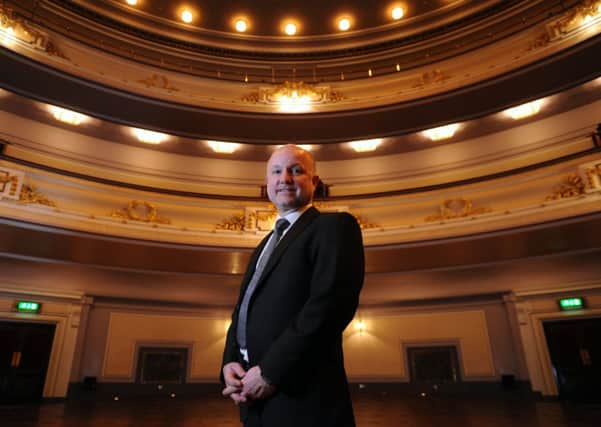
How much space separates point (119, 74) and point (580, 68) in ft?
35.4

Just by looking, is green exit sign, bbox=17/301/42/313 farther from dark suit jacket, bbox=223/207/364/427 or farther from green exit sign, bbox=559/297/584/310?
green exit sign, bbox=559/297/584/310

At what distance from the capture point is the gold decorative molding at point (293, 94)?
1069 cm

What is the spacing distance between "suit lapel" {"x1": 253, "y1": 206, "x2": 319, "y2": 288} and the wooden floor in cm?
408

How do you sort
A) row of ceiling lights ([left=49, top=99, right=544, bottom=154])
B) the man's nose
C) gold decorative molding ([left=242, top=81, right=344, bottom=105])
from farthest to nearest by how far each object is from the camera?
gold decorative molding ([left=242, top=81, right=344, bottom=105])
row of ceiling lights ([left=49, top=99, right=544, bottom=154])
the man's nose

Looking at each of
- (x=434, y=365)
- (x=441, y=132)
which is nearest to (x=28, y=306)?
(x=434, y=365)

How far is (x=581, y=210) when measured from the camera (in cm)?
680

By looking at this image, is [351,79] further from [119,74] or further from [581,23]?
[119,74]

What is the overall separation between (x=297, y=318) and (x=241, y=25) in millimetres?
12205

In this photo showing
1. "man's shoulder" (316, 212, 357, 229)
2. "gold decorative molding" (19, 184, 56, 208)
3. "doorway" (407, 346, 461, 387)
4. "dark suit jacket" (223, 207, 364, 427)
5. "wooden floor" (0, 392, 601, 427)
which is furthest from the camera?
"doorway" (407, 346, 461, 387)

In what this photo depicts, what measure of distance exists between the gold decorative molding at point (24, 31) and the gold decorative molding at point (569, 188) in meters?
11.0

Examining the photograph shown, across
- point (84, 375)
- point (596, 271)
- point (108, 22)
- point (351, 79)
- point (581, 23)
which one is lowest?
point (84, 375)

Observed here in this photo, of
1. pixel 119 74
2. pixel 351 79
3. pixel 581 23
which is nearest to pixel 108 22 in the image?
pixel 119 74

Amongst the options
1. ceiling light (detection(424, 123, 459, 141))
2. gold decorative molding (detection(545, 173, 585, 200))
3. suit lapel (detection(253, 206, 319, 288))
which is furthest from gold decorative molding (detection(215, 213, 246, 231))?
suit lapel (detection(253, 206, 319, 288))

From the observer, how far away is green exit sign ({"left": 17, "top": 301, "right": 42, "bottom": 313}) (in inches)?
288
